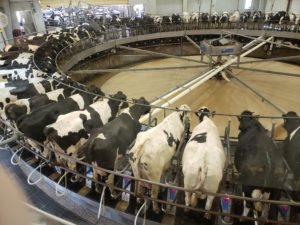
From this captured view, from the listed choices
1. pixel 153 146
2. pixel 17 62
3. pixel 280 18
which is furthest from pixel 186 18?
pixel 153 146

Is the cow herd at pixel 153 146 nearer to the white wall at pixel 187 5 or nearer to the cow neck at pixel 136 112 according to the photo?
the cow neck at pixel 136 112

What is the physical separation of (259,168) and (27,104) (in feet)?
11.7

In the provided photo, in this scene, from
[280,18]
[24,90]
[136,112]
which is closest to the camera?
[136,112]

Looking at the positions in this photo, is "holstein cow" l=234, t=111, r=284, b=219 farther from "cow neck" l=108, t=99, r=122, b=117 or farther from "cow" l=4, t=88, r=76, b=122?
"cow" l=4, t=88, r=76, b=122

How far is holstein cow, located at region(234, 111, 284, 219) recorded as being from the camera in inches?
115

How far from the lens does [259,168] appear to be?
2.92 m

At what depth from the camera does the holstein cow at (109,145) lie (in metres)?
3.27

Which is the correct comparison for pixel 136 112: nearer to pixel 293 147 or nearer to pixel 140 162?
pixel 140 162

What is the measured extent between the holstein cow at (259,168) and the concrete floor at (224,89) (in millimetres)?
4881

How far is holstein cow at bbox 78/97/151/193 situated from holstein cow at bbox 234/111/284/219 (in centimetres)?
141

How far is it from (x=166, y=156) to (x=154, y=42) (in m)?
13.9

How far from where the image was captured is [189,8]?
19.9 metres

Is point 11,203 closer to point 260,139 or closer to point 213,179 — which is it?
point 213,179

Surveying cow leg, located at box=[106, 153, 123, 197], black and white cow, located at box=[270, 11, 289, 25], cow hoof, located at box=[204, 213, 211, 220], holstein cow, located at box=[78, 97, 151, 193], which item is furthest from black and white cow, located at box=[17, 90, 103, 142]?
black and white cow, located at box=[270, 11, 289, 25]
